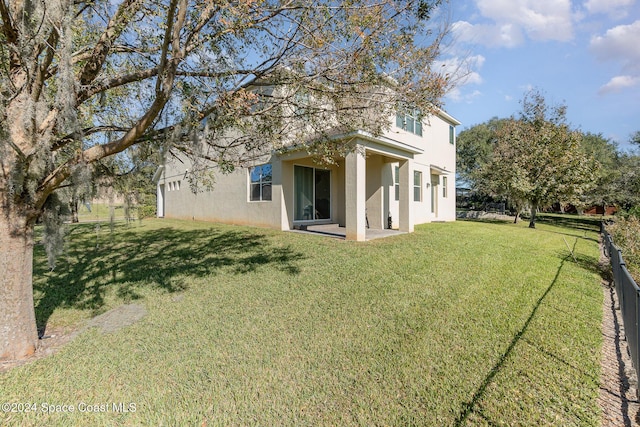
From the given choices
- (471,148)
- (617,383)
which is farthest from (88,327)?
(471,148)

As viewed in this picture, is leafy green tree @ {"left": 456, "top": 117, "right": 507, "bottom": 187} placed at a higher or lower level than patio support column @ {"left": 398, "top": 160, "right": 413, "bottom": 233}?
higher

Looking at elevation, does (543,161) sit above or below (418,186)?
above

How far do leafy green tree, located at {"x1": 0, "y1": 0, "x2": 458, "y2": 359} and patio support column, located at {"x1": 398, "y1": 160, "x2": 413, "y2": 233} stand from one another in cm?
622

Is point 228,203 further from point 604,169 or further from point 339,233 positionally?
point 604,169

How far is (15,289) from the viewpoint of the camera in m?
3.68

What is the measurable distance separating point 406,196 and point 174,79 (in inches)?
355

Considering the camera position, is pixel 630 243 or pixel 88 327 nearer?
pixel 88 327

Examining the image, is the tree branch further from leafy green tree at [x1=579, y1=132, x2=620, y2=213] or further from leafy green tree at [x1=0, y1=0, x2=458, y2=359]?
leafy green tree at [x1=579, y1=132, x2=620, y2=213]

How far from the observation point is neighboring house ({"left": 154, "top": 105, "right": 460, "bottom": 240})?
948cm

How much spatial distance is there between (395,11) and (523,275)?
6.01 metres

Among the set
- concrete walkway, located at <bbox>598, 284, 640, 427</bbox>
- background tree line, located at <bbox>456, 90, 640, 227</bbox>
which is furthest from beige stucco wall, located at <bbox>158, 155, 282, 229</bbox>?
background tree line, located at <bbox>456, 90, 640, 227</bbox>

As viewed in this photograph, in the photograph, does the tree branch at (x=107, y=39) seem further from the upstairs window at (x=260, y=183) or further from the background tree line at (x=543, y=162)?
the background tree line at (x=543, y=162)

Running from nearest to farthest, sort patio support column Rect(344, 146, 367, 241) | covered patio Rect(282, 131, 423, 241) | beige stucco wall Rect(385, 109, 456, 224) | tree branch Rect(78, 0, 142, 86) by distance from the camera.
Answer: tree branch Rect(78, 0, 142, 86) → patio support column Rect(344, 146, 367, 241) → covered patio Rect(282, 131, 423, 241) → beige stucco wall Rect(385, 109, 456, 224)

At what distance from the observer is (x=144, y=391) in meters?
2.94
